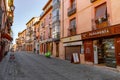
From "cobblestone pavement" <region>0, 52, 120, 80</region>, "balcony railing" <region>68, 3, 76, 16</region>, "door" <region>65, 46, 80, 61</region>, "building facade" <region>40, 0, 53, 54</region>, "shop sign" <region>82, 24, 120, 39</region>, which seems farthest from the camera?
"building facade" <region>40, 0, 53, 54</region>

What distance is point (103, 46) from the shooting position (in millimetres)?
17203

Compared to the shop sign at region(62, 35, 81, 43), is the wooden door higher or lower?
lower

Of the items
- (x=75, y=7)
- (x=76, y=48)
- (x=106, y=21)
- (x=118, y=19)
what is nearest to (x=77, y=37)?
(x=76, y=48)

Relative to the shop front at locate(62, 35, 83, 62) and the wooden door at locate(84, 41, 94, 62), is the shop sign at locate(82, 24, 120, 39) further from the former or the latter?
the shop front at locate(62, 35, 83, 62)

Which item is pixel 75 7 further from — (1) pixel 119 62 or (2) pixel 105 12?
(1) pixel 119 62

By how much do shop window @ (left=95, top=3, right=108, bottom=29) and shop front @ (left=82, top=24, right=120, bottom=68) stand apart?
26.6 inches

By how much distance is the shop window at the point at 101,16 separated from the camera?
52.6ft

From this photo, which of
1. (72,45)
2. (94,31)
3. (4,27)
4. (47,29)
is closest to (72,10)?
(72,45)

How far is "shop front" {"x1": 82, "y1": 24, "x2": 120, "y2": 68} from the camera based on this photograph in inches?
559

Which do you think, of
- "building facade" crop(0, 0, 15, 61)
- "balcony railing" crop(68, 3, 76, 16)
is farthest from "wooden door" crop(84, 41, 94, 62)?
"building facade" crop(0, 0, 15, 61)

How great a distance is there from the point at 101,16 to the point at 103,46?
2680 millimetres

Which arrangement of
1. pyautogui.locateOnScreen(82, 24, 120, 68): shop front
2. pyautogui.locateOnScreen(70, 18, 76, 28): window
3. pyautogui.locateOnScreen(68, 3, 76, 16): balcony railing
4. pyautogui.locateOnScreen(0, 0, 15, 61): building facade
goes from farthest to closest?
pyautogui.locateOnScreen(70, 18, 76, 28): window, pyautogui.locateOnScreen(68, 3, 76, 16): balcony railing, pyautogui.locateOnScreen(0, 0, 15, 61): building facade, pyautogui.locateOnScreen(82, 24, 120, 68): shop front

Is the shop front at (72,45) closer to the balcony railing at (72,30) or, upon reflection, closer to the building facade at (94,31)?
the building facade at (94,31)

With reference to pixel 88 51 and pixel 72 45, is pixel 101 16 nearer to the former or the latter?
pixel 88 51
